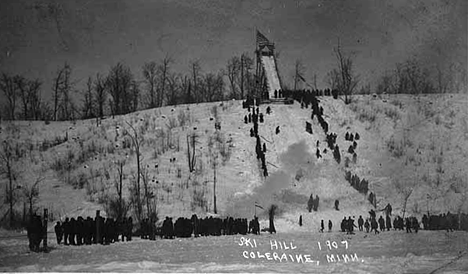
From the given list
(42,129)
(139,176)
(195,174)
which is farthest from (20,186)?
(195,174)

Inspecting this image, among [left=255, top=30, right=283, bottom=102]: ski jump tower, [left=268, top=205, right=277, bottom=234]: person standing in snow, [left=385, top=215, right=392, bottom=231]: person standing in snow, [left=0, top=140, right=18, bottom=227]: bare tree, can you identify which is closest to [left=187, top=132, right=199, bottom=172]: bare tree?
[left=255, top=30, right=283, bottom=102]: ski jump tower

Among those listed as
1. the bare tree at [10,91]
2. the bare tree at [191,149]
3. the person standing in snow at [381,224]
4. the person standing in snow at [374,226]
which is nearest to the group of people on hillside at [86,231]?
the bare tree at [10,91]

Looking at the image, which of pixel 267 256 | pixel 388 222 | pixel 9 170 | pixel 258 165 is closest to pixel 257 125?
pixel 258 165

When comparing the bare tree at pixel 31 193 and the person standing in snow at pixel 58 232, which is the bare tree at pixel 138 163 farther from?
the bare tree at pixel 31 193

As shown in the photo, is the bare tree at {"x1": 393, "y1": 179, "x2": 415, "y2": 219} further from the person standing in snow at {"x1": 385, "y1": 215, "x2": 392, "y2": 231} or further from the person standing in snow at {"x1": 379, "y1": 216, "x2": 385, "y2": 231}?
the person standing in snow at {"x1": 379, "y1": 216, "x2": 385, "y2": 231}

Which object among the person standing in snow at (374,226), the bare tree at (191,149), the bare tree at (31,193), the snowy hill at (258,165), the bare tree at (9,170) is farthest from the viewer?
the bare tree at (191,149)

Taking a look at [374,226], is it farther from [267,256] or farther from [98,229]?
[98,229]

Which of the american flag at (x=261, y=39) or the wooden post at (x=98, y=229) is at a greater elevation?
the american flag at (x=261, y=39)
